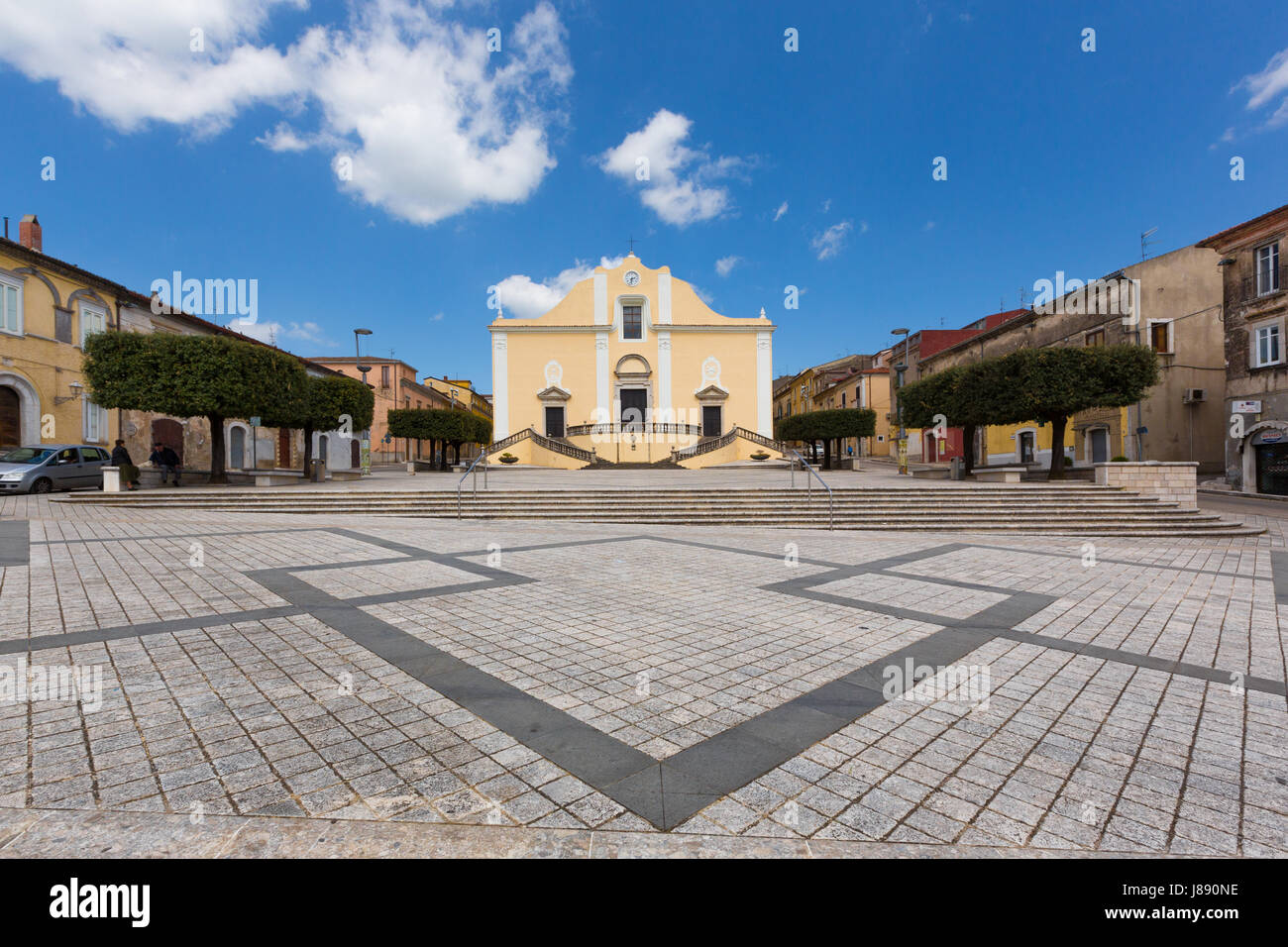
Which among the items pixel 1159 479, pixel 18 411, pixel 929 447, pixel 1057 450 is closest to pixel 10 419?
pixel 18 411

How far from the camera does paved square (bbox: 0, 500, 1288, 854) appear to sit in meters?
2.36

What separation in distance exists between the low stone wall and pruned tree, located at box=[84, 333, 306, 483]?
23.7 metres

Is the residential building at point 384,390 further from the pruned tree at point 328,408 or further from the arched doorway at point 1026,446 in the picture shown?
the arched doorway at point 1026,446

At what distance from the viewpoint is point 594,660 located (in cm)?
406

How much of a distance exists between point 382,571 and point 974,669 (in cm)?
616

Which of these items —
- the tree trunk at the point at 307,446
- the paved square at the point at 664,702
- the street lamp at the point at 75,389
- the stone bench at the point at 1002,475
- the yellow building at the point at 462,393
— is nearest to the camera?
the paved square at the point at 664,702

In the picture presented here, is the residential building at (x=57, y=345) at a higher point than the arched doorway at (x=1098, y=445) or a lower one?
higher

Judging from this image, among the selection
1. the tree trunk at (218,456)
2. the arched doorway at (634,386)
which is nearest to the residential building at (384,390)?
the arched doorway at (634,386)

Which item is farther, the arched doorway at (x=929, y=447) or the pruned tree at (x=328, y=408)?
the arched doorway at (x=929, y=447)

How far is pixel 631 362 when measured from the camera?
34719mm

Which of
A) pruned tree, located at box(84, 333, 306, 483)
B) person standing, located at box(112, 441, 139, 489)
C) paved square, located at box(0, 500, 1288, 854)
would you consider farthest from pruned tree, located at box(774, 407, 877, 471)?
person standing, located at box(112, 441, 139, 489)

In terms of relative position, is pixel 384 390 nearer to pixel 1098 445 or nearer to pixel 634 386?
pixel 634 386

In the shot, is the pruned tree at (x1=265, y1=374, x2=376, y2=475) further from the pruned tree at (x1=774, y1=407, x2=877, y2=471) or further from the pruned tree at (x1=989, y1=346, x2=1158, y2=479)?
the pruned tree at (x1=989, y1=346, x2=1158, y2=479)

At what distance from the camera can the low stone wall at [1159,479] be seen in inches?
523
